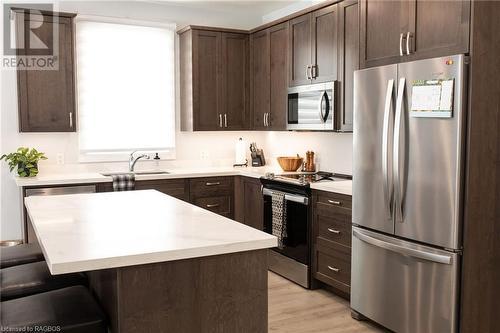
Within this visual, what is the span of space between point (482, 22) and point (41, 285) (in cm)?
266

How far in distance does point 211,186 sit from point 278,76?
1.34 m

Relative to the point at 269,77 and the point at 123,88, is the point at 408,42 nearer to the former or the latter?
the point at 269,77

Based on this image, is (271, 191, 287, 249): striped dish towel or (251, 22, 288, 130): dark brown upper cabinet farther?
(251, 22, 288, 130): dark brown upper cabinet

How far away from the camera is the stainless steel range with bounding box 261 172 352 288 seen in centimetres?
429

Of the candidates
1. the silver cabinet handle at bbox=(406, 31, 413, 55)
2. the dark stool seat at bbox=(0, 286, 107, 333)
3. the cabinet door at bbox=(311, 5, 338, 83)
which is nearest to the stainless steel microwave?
the cabinet door at bbox=(311, 5, 338, 83)

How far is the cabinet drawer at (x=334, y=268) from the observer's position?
3.88m

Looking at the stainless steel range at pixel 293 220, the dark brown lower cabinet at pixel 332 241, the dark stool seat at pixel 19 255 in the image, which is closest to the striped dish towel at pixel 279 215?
the stainless steel range at pixel 293 220

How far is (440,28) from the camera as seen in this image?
9.56ft

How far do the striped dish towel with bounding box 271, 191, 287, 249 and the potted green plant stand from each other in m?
2.25

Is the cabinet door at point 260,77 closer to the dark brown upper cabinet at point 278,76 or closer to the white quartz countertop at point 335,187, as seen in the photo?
the dark brown upper cabinet at point 278,76

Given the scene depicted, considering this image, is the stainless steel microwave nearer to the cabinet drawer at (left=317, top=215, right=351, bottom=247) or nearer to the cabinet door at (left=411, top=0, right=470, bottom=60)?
the cabinet drawer at (left=317, top=215, right=351, bottom=247)

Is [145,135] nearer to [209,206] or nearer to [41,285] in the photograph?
[209,206]

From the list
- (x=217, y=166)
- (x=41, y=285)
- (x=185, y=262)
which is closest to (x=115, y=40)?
(x=217, y=166)

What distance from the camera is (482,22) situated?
2.75 m
